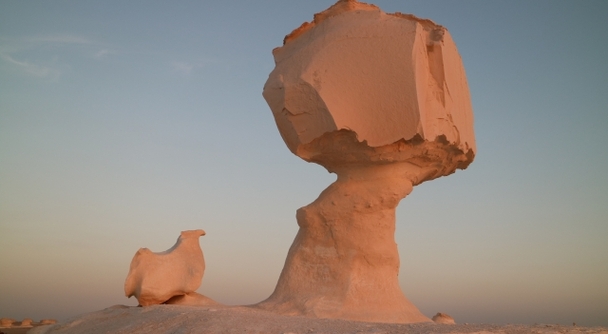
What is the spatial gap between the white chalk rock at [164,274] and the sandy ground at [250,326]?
2.05 feet

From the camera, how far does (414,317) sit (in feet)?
28.0

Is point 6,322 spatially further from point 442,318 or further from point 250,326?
point 442,318

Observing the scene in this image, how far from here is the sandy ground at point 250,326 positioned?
6434 mm

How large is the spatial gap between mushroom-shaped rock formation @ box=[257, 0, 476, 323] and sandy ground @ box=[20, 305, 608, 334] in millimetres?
1200

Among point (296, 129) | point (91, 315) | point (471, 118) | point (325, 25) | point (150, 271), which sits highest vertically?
point (325, 25)

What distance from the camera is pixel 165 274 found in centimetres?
916

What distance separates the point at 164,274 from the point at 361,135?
3904 mm

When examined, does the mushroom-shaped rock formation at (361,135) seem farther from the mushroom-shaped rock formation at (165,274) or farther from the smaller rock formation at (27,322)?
the smaller rock formation at (27,322)

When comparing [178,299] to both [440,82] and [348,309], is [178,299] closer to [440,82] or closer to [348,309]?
[348,309]

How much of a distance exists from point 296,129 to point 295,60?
1106 millimetres

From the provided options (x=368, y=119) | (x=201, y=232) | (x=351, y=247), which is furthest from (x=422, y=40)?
(x=201, y=232)

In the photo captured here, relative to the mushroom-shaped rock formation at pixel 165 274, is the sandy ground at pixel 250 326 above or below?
below

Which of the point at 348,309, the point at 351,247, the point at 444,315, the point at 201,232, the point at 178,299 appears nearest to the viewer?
the point at 348,309

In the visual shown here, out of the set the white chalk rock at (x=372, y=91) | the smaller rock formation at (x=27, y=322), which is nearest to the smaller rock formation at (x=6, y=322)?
the smaller rock formation at (x=27, y=322)
